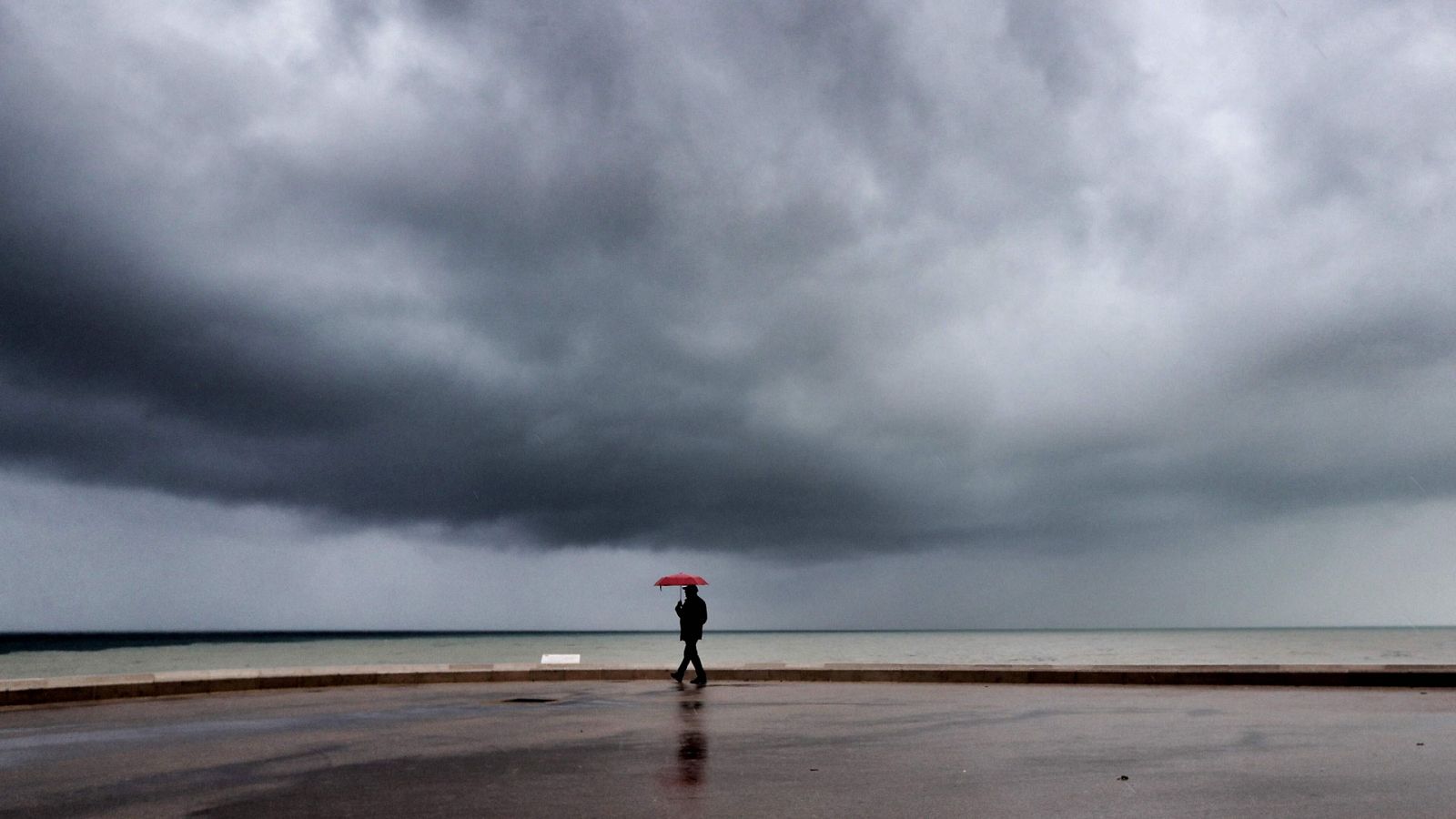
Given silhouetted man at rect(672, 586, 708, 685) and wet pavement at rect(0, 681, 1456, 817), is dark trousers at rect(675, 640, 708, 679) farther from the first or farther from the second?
wet pavement at rect(0, 681, 1456, 817)

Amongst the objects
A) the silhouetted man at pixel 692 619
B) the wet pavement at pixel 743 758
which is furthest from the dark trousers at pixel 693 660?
the wet pavement at pixel 743 758

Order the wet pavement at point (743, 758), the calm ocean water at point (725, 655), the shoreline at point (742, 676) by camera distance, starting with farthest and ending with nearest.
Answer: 1. the calm ocean water at point (725, 655)
2. the shoreline at point (742, 676)
3. the wet pavement at point (743, 758)

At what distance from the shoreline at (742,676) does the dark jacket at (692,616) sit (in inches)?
106

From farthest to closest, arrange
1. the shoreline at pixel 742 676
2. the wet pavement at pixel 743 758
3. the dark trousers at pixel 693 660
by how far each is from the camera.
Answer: the dark trousers at pixel 693 660 → the shoreline at pixel 742 676 → the wet pavement at pixel 743 758

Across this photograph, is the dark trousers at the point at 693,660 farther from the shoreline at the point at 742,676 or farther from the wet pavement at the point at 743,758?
the wet pavement at the point at 743,758

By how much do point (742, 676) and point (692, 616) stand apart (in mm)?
3675

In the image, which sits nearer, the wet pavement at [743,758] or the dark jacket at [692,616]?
the wet pavement at [743,758]

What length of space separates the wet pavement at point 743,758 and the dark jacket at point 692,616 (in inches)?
141

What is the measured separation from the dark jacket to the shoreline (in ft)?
8.86

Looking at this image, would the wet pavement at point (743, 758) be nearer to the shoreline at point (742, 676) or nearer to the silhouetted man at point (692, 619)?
the shoreline at point (742, 676)

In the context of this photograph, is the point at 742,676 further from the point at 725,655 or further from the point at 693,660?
the point at 725,655

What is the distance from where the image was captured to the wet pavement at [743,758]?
7441 mm

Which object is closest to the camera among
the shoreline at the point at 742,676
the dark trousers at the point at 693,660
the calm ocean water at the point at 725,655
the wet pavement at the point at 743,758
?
the wet pavement at the point at 743,758

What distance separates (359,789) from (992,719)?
906 centimetres
